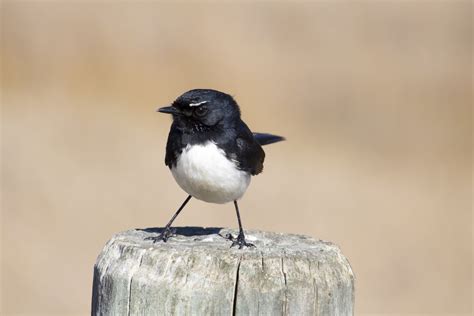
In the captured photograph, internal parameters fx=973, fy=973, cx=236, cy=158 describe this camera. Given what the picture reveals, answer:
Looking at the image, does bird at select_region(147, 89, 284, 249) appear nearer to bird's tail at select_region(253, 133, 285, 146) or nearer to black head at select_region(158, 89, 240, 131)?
black head at select_region(158, 89, 240, 131)

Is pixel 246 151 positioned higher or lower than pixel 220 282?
higher

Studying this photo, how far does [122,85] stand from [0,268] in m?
5.37

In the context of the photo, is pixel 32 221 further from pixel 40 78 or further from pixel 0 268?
pixel 40 78

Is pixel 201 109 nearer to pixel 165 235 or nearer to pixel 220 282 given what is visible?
pixel 165 235

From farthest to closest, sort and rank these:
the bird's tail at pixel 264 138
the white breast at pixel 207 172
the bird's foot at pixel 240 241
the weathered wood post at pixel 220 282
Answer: the bird's tail at pixel 264 138
the white breast at pixel 207 172
the bird's foot at pixel 240 241
the weathered wood post at pixel 220 282

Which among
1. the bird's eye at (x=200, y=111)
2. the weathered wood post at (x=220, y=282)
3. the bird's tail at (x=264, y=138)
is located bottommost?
the weathered wood post at (x=220, y=282)

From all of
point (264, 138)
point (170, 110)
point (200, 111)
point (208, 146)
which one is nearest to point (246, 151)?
point (208, 146)

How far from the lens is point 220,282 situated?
4.77 metres

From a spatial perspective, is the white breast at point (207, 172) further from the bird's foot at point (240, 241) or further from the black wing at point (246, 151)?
the bird's foot at point (240, 241)

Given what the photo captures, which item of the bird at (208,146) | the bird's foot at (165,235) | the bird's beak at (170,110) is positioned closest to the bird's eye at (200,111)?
the bird at (208,146)

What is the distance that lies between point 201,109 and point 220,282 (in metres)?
2.03

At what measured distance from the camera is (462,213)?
→ 18094 millimetres

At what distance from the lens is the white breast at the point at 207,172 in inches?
256

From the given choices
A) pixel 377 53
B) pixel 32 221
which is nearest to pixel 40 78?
pixel 32 221
